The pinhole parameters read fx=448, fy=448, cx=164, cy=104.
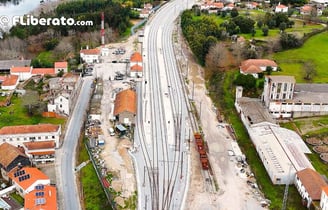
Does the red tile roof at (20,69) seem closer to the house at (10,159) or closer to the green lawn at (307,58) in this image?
the house at (10,159)

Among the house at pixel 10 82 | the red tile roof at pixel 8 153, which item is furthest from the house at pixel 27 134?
the house at pixel 10 82

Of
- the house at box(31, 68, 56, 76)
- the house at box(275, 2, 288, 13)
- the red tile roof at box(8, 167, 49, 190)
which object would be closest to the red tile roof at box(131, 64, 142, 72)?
the house at box(31, 68, 56, 76)

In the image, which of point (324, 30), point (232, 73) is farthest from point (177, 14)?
point (232, 73)

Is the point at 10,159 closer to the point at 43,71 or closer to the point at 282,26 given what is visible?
the point at 43,71

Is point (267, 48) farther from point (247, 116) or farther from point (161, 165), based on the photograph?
point (161, 165)

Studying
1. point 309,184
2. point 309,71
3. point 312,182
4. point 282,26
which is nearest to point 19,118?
point 309,184
